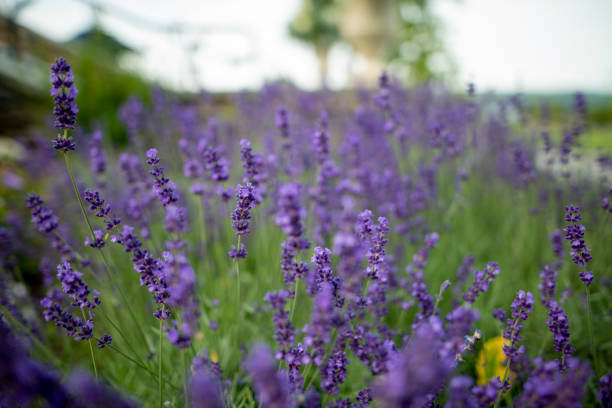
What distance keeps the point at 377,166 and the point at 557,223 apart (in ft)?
5.38

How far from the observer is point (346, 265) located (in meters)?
0.88

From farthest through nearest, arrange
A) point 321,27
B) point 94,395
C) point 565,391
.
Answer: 1. point 321,27
2. point 565,391
3. point 94,395

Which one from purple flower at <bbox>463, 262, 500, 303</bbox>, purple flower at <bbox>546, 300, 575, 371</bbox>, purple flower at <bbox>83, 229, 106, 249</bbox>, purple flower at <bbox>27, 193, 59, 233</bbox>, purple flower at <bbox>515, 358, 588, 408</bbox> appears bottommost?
purple flower at <bbox>546, 300, 575, 371</bbox>

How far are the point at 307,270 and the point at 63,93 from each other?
106 cm

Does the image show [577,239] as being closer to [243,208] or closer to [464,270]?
[464,270]

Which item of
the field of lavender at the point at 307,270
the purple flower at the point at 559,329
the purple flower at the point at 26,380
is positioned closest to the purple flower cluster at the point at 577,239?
the field of lavender at the point at 307,270

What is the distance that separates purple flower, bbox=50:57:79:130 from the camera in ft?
3.95

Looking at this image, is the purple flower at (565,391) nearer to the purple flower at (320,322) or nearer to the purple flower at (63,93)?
the purple flower at (320,322)

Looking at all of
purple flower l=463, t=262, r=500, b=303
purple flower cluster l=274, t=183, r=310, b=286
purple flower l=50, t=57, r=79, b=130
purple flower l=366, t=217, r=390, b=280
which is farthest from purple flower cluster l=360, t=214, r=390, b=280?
purple flower l=50, t=57, r=79, b=130

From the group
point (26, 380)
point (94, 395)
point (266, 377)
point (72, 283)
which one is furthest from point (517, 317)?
point (72, 283)

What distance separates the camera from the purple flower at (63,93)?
3.95 feet

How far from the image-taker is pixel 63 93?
1243 mm

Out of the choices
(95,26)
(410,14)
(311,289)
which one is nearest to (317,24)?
(410,14)

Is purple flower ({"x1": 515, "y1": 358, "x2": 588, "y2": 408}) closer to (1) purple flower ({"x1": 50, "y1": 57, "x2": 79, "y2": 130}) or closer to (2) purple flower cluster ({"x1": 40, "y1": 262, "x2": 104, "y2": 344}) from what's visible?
(2) purple flower cluster ({"x1": 40, "y1": 262, "x2": 104, "y2": 344})
